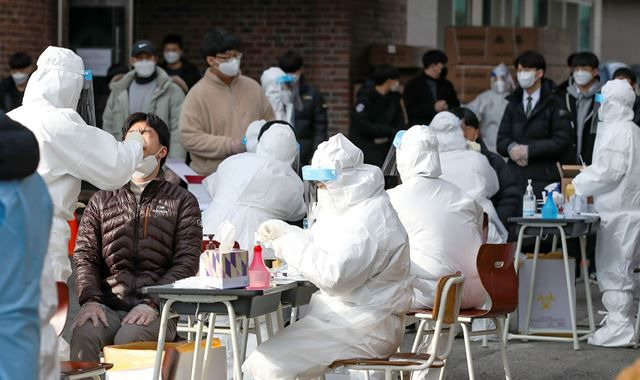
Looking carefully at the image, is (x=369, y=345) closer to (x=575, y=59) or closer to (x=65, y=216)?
(x=65, y=216)

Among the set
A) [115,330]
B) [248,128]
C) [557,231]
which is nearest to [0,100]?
[248,128]

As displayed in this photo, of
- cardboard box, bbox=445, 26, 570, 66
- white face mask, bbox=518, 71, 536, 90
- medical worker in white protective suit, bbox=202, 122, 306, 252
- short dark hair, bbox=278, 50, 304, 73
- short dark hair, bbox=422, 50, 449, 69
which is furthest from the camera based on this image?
cardboard box, bbox=445, 26, 570, 66

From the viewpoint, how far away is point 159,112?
11.6 m

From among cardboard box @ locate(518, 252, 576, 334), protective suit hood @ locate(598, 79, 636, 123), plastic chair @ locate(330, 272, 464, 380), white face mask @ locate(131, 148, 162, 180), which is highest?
protective suit hood @ locate(598, 79, 636, 123)

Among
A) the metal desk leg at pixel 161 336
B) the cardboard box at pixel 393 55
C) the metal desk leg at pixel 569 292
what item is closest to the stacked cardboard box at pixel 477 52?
the cardboard box at pixel 393 55

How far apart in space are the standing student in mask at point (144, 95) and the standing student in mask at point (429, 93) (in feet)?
12.5

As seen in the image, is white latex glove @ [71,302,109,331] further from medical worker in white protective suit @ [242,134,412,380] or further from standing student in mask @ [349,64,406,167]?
standing student in mask @ [349,64,406,167]

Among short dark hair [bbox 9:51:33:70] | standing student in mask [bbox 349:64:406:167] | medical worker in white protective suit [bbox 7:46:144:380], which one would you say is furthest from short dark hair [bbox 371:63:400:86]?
medical worker in white protective suit [bbox 7:46:144:380]

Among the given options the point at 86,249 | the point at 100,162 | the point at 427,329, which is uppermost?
the point at 100,162

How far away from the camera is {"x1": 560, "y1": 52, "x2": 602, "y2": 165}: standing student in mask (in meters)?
13.0

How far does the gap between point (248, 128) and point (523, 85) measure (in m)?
2.59

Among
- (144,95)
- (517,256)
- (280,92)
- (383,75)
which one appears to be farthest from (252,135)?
(383,75)

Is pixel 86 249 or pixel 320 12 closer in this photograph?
pixel 86 249

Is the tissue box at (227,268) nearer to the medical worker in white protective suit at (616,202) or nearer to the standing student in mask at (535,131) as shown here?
the medical worker in white protective suit at (616,202)
